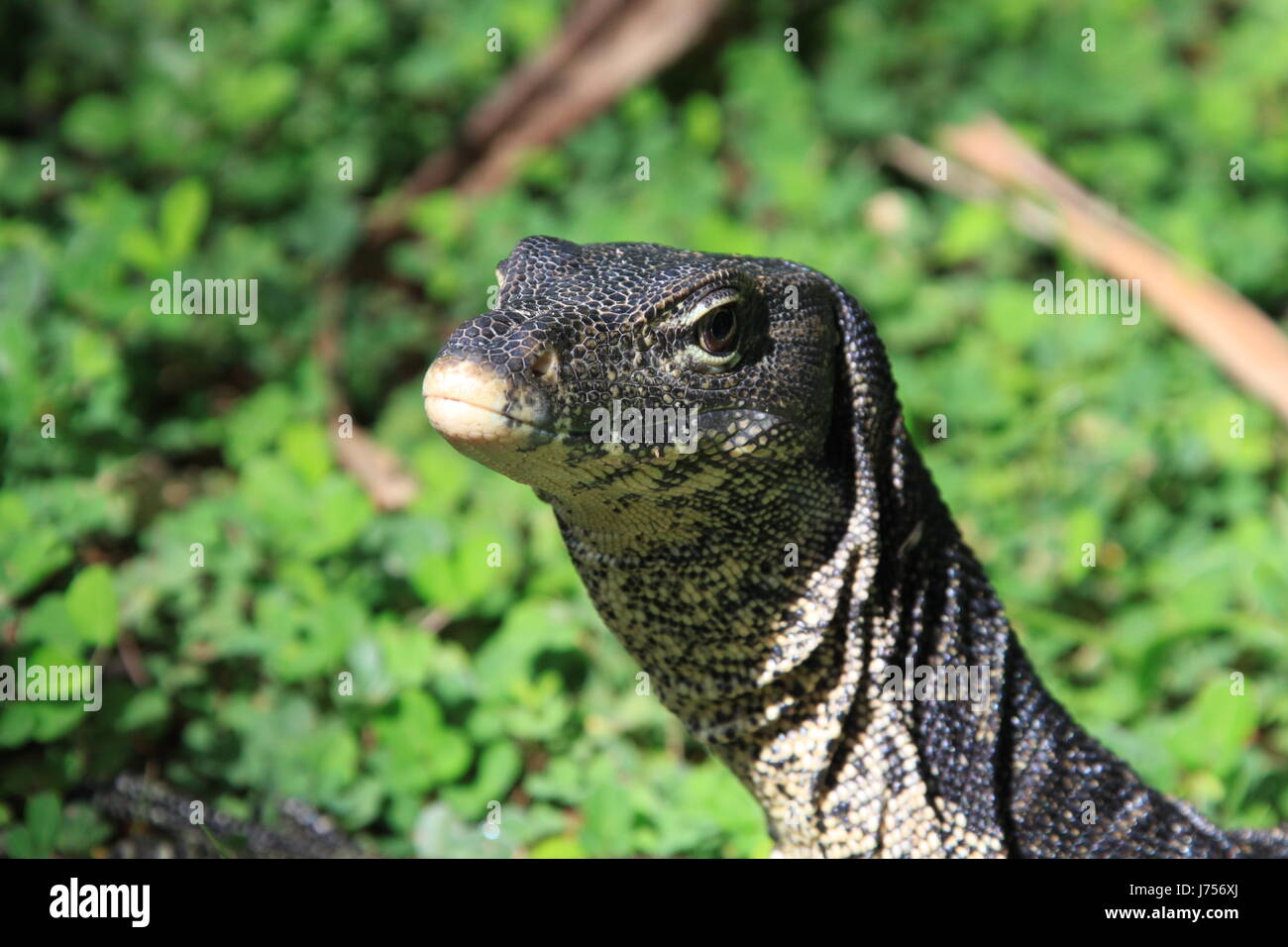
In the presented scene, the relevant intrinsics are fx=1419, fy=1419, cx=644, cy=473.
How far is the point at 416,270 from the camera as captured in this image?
651cm

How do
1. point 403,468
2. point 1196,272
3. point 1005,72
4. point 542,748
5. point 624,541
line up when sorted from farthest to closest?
point 1005,72, point 1196,272, point 403,468, point 542,748, point 624,541

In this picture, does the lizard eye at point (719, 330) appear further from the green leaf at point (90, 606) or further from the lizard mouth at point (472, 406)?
the green leaf at point (90, 606)

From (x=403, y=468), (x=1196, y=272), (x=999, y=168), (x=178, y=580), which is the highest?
(x=999, y=168)

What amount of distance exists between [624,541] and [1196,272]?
424 cm

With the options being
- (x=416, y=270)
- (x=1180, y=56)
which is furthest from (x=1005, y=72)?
(x=416, y=270)

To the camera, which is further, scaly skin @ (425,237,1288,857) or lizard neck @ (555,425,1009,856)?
lizard neck @ (555,425,1009,856)

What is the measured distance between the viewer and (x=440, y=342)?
6371mm

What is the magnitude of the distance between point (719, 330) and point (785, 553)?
0.50 m

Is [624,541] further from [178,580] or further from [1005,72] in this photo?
[1005,72]

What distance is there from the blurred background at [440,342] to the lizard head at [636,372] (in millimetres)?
1417

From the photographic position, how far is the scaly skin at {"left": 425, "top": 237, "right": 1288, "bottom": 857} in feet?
8.95

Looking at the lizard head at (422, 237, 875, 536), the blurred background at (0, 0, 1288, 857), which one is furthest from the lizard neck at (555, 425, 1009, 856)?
the blurred background at (0, 0, 1288, 857)

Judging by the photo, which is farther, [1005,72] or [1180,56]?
[1180,56]

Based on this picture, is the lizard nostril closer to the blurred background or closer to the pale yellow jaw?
the pale yellow jaw
